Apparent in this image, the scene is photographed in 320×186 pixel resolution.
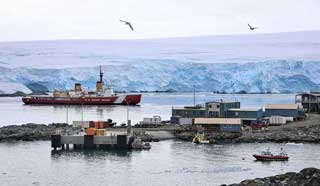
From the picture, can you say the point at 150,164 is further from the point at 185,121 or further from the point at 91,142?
Answer: the point at 185,121

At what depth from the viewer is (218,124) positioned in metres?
27.4

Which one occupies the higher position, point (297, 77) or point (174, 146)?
point (297, 77)

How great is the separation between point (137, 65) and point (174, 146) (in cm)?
2927

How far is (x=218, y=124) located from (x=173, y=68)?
25895mm

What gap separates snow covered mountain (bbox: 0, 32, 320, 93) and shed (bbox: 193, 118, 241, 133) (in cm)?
2210

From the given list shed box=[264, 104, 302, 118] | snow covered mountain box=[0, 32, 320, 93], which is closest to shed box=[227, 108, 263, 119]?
shed box=[264, 104, 302, 118]

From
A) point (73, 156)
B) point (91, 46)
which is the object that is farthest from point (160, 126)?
point (91, 46)

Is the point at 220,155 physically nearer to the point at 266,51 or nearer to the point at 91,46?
the point at 266,51

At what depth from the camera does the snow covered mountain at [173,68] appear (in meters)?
49.7

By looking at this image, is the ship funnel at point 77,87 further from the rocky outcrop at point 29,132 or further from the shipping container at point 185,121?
the shipping container at point 185,121

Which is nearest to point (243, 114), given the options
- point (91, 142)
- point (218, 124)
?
point (218, 124)

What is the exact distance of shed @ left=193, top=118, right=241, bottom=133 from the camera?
27.1 meters

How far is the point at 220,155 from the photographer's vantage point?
21.3 metres

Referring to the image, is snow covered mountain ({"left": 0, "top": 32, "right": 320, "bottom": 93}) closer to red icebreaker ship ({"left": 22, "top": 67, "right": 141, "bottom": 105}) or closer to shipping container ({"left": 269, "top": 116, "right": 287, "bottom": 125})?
red icebreaker ship ({"left": 22, "top": 67, "right": 141, "bottom": 105})
